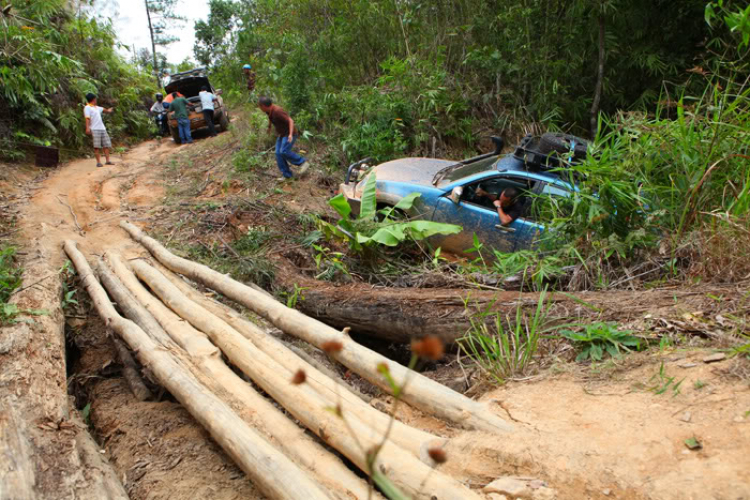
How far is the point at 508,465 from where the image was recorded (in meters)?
2.25

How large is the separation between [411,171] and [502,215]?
1.69 meters

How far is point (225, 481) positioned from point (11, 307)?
8.27ft

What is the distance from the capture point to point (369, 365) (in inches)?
119

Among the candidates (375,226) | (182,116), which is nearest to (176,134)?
(182,116)

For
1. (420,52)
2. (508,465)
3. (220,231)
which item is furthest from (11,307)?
(420,52)

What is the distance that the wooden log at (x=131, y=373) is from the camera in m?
3.73

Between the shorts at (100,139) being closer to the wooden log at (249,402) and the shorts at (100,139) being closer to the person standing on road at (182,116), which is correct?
the person standing on road at (182,116)

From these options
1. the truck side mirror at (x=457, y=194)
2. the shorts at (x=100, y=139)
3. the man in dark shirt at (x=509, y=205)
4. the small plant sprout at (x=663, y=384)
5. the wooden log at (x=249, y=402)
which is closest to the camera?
the wooden log at (x=249, y=402)

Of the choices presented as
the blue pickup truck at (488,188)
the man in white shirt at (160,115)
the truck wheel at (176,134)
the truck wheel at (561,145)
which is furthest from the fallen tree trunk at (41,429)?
the man in white shirt at (160,115)

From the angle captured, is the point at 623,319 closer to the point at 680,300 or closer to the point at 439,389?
the point at 680,300

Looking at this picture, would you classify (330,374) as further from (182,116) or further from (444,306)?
(182,116)

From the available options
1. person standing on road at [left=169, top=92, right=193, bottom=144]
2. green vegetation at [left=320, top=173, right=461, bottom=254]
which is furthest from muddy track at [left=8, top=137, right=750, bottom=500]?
person standing on road at [left=169, top=92, right=193, bottom=144]

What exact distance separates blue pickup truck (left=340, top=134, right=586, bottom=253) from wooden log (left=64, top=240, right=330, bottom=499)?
3322 millimetres

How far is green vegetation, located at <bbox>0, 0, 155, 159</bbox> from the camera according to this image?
7457 millimetres
